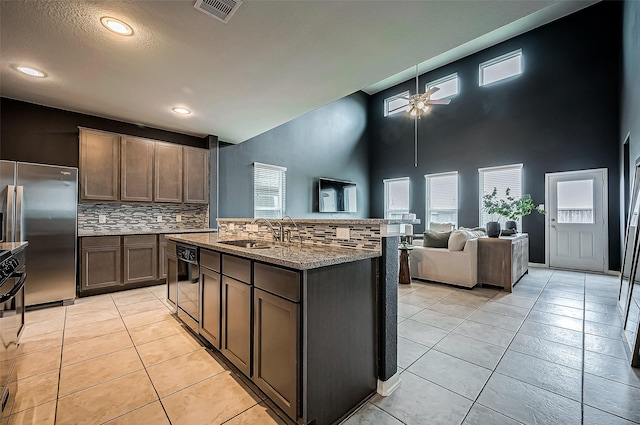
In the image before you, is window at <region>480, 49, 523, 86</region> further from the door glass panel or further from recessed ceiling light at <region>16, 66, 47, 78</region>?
recessed ceiling light at <region>16, 66, 47, 78</region>

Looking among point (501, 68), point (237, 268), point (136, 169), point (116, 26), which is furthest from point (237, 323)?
point (501, 68)

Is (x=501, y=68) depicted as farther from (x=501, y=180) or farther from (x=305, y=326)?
(x=305, y=326)

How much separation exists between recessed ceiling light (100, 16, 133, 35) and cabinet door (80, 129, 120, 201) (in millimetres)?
2231

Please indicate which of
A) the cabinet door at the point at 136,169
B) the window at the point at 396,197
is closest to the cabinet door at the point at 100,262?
the cabinet door at the point at 136,169

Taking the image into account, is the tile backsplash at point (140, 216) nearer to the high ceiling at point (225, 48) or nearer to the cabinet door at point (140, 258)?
the cabinet door at point (140, 258)

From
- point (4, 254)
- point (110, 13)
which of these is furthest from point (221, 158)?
point (4, 254)

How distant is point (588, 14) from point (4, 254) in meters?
9.08

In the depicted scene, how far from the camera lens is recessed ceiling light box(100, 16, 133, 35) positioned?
2023 mm

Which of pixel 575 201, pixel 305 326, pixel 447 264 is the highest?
pixel 575 201

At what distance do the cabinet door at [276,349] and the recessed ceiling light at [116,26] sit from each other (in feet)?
7.40

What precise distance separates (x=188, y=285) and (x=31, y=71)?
273 centimetres

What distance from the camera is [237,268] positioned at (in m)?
1.79

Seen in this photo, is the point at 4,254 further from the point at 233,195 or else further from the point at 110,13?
the point at 233,195

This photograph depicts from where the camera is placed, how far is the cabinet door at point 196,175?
4625 mm
